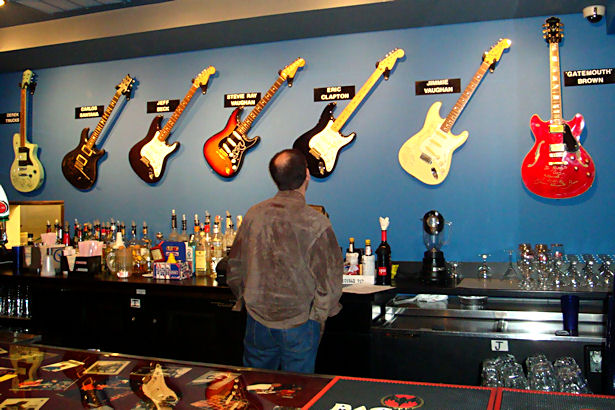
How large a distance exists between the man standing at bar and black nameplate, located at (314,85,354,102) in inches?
71.3

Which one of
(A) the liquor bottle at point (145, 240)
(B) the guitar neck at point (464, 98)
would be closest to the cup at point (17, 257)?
(A) the liquor bottle at point (145, 240)

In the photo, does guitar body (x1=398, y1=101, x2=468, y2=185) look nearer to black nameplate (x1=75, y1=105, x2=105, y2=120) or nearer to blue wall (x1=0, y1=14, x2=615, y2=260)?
blue wall (x1=0, y1=14, x2=615, y2=260)

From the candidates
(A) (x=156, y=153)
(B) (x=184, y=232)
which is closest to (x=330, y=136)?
(B) (x=184, y=232)

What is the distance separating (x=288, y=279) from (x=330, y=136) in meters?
2.00

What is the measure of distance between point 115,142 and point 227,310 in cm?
222

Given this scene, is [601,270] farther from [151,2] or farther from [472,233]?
[151,2]

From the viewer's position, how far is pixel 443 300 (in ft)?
12.7

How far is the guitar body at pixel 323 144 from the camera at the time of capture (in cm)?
429

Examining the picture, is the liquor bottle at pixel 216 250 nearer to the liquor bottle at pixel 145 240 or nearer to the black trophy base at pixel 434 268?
the liquor bottle at pixel 145 240

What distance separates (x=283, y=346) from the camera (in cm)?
255

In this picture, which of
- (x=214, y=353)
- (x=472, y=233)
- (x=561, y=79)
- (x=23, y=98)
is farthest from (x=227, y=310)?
(x=23, y=98)

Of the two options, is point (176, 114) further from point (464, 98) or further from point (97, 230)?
point (464, 98)

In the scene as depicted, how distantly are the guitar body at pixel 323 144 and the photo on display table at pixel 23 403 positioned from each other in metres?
2.92

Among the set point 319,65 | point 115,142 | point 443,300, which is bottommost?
point 443,300
